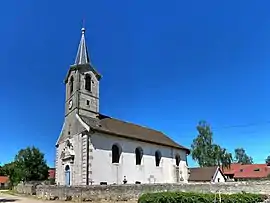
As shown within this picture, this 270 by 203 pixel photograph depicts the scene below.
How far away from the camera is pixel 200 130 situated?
64.4 metres

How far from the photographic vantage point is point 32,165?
50219mm

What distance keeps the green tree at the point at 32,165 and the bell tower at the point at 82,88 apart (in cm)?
2011

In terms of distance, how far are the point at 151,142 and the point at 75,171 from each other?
10.6 metres

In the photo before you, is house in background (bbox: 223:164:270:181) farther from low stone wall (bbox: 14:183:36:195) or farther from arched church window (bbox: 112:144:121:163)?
low stone wall (bbox: 14:183:36:195)

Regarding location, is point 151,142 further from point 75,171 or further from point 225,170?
point 225,170

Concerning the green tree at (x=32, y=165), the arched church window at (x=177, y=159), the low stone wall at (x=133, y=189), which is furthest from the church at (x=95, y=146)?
the green tree at (x=32, y=165)

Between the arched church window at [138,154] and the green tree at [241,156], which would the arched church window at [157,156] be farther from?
the green tree at [241,156]

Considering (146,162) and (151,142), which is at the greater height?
(151,142)

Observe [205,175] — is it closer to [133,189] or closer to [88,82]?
[88,82]

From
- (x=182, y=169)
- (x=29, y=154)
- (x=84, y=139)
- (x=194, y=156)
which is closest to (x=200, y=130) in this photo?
(x=194, y=156)

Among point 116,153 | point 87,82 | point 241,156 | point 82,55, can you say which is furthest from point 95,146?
point 241,156

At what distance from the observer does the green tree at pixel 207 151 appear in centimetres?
6162

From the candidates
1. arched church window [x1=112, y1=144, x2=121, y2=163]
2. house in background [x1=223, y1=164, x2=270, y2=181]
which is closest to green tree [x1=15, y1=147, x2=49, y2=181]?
arched church window [x1=112, y1=144, x2=121, y2=163]

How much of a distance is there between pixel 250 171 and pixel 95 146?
48749 mm
